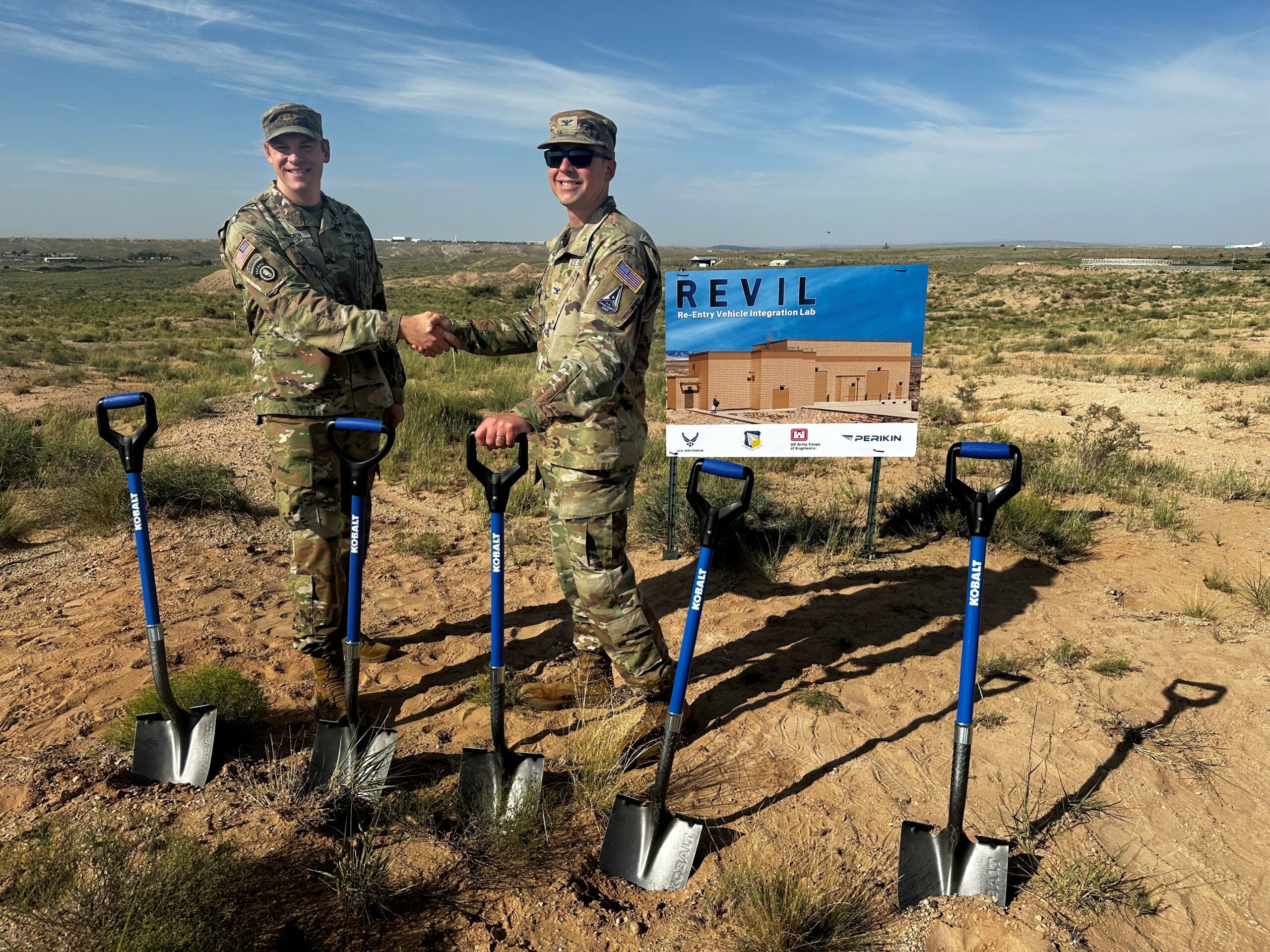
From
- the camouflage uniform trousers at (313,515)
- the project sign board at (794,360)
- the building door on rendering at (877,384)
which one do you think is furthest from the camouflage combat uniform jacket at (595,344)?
the building door on rendering at (877,384)

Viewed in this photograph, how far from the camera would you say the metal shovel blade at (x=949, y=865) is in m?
2.54

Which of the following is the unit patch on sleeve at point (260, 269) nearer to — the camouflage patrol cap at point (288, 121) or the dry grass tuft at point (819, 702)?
the camouflage patrol cap at point (288, 121)

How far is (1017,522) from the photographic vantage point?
5824 mm

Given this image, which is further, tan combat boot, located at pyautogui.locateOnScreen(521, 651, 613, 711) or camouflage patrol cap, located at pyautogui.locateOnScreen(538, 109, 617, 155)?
tan combat boot, located at pyautogui.locateOnScreen(521, 651, 613, 711)

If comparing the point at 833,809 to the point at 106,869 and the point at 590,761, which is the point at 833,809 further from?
the point at 106,869

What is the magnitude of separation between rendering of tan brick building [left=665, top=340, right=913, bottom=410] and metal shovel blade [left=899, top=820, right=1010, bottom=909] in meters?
3.31

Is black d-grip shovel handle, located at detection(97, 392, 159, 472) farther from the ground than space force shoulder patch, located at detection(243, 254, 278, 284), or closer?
closer

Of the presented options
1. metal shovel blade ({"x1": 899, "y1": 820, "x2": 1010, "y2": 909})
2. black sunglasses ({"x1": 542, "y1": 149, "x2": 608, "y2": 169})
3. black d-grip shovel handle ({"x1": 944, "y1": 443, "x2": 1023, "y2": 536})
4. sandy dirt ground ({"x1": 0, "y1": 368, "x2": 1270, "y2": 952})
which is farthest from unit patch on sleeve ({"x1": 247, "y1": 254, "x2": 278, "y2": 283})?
metal shovel blade ({"x1": 899, "y1": 820, "x2": 1010, "y2": 909})

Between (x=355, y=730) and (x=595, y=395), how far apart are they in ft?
5.09

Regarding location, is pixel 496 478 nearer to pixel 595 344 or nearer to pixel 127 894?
pixel 595 344

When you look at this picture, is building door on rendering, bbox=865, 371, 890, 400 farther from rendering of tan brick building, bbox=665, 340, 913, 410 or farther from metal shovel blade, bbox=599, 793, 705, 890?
metal shovel blade, bbox=599, 793, 705, 890

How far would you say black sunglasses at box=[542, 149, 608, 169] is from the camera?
9.93 ft

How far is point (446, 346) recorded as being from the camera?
3.27m

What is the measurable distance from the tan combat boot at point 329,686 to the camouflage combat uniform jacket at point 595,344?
1405mm
